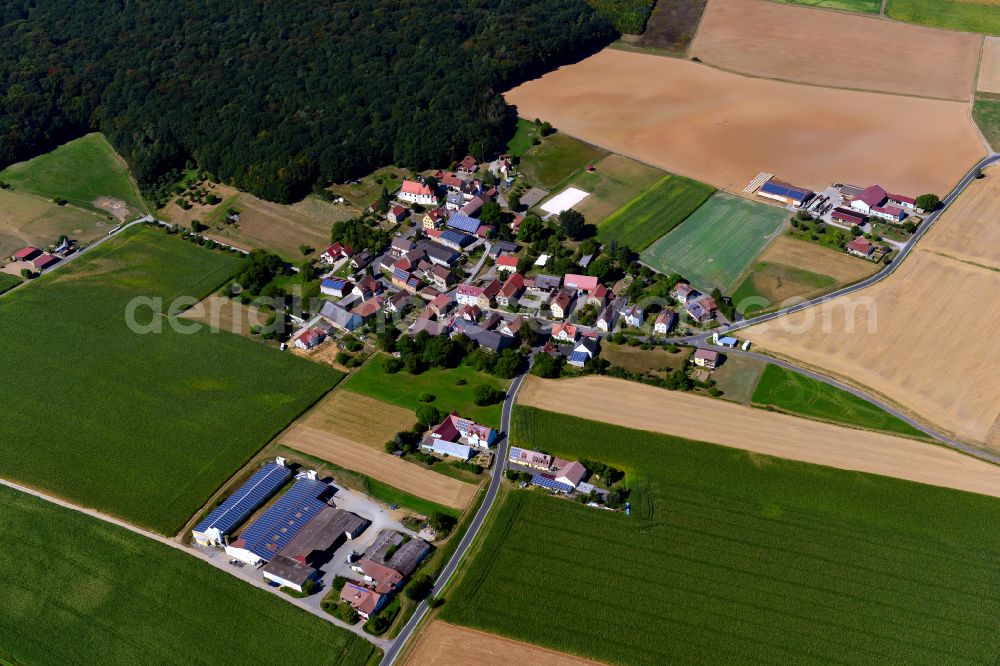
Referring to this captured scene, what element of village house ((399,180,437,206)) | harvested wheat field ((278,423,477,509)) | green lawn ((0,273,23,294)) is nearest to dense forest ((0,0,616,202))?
village house ((399,180,437,206))

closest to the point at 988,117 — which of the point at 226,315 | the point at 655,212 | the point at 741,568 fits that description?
the point at 655,212

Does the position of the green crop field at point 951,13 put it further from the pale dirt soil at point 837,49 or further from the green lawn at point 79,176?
the green lawn at point 79,176

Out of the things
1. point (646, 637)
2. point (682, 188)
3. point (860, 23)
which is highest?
point (860, 23)

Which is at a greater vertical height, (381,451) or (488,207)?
(488,207)

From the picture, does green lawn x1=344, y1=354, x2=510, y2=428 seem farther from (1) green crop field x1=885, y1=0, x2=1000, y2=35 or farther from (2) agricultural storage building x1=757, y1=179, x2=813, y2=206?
(1) green crop field x1=885, y1=0, x2=1000, y2=35

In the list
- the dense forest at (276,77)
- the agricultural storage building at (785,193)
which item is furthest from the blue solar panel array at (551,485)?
the dense forest at (276,77)

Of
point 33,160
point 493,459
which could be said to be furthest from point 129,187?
point 493,459

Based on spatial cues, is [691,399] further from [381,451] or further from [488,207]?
[488,207]
